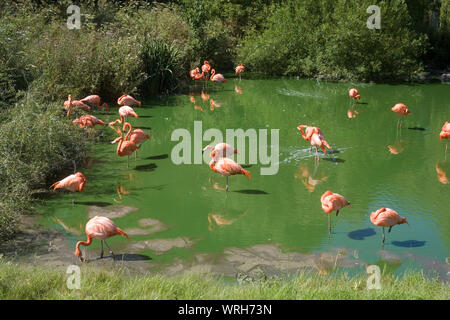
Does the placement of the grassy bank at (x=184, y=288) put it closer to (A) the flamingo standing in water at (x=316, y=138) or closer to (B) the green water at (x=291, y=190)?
(B) the green water at (x=291, y=190)

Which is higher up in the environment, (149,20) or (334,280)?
(149,20)

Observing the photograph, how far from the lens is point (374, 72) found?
17.4m

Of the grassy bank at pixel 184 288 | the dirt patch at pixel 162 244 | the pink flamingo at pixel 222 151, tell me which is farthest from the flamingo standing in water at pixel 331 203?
the pink flamingo at pixel 222 151

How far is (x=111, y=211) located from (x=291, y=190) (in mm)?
2716

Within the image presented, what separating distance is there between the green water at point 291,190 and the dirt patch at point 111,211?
3.9 inches

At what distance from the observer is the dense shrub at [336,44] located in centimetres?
1711

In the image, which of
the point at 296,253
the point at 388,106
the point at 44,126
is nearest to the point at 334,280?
the point at 296,253

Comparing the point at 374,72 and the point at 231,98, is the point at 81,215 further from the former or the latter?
the point at 374,72

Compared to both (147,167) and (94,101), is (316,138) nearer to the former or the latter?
(147,167)

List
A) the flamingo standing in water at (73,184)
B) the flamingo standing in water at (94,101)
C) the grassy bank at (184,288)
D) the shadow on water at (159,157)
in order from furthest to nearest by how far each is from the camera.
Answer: the flamingo standing in water at (94,101), the shadow on water at (159,157), the flamingo standing in water at (73,184), the grassy bank at (184,288)

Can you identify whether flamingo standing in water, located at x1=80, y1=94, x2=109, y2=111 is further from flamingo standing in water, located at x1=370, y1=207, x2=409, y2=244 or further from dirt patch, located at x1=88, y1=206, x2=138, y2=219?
flamingo standing in water, located at x1=370, y1=207, x2=409, y2=244

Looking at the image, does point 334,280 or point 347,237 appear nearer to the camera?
point 334,280
